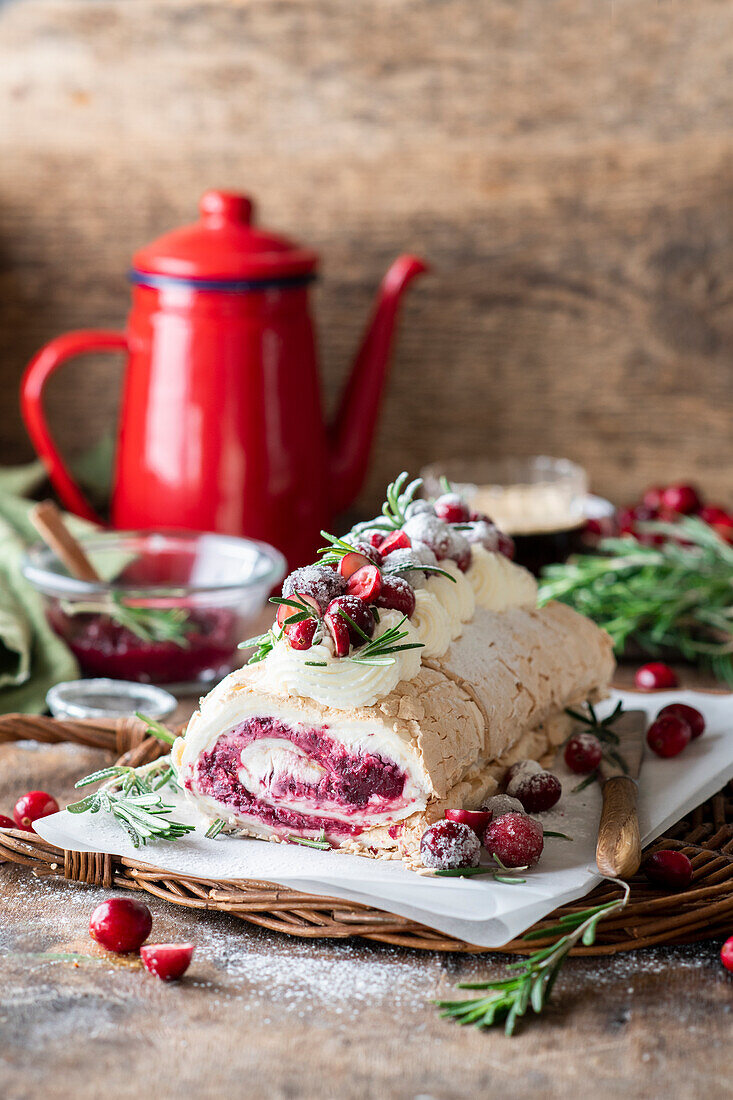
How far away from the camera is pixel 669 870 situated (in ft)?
3.82

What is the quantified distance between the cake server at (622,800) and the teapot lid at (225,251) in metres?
0.95

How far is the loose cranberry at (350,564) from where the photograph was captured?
4.25ft

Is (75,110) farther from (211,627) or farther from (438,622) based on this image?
(438,622)

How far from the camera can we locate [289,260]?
208 cm

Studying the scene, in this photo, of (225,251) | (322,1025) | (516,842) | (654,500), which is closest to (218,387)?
(225,251)

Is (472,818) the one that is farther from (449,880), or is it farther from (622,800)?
(622,800)

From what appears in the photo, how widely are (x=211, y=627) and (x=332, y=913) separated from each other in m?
0.74

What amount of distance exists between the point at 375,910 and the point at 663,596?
0.91 m

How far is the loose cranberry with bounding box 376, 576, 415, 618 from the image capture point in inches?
50.4

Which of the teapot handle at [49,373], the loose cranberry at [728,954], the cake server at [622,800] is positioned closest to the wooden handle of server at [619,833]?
the cake server at [622,800]

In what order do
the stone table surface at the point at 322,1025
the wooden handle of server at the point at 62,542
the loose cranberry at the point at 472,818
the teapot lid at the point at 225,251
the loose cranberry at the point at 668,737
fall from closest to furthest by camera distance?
the stone table surface at the point at 322,1025
the loose cranberry at the point at 472,818
the loose cranberry at the point at 668,737
the wooden handle of server at the point at 62,542
the teapot lid at the point at 225,251

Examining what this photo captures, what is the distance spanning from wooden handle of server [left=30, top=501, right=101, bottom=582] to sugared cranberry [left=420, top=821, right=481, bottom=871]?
89 cm

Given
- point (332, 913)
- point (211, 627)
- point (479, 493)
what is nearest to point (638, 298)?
point (479, 493)

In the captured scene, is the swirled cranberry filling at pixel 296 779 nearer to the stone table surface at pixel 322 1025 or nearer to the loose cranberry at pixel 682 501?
the stone table surface at pixel 322 1025
